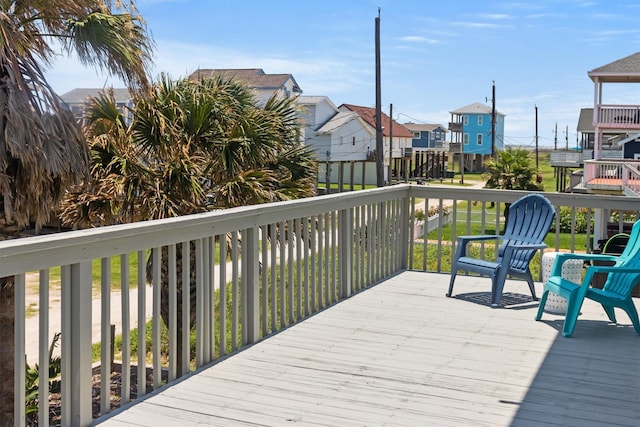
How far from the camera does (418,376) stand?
448 centimetres

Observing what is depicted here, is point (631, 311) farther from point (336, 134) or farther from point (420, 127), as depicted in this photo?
point (420, 127)

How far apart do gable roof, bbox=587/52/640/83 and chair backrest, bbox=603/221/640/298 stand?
20.9 m

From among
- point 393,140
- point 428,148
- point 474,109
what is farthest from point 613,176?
point 474,109

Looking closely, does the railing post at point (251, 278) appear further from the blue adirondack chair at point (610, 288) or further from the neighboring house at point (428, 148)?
the neighboring house at point (428, 148)

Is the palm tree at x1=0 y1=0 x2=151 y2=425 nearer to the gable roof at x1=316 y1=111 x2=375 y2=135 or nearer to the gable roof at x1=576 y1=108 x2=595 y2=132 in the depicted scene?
the gable roof at x1=316 y1=111 x2=375 y2=135

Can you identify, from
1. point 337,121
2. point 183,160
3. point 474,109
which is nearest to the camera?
point 183,160

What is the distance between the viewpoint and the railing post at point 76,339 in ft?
11.3

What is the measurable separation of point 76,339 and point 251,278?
1.72m

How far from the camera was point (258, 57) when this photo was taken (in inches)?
3022

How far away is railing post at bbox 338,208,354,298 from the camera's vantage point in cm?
645

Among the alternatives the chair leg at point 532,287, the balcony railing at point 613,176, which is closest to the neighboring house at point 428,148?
the balcony railing at point 613,176

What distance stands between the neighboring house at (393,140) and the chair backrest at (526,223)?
156 ft

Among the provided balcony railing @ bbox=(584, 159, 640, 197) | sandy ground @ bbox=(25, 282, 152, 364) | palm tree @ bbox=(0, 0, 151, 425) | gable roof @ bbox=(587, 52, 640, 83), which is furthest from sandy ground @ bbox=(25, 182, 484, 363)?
gable roof @ bbox=(587, 52, 640, 83)

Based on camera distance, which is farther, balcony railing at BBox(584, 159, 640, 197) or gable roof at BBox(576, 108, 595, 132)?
gable roof at BBox(576, 108, 595, 132)
